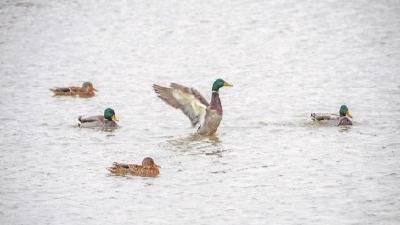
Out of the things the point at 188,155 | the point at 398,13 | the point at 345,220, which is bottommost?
the point at 345,220

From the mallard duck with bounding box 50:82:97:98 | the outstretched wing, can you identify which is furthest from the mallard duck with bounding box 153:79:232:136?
the mallard duck with bounding box 50:82:97:98

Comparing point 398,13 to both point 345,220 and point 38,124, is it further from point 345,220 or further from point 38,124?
point 345,220

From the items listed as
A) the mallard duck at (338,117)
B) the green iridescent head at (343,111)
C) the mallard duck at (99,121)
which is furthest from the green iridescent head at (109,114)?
the green iridescent head at (343,111)

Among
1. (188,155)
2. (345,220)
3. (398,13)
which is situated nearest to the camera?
(345,220)

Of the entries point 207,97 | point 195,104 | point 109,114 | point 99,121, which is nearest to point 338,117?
point 195,104

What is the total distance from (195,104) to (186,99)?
0.21m

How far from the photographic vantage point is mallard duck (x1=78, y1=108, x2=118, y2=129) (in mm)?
16594

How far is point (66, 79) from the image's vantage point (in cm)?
2166

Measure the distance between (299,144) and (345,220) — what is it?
4.22 metres

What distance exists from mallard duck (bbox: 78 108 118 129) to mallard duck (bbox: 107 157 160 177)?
11.7ft

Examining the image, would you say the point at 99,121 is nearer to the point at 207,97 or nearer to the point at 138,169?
the point at 207,97

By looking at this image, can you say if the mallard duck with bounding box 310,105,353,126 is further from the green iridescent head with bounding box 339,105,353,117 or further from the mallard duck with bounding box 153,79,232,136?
the mallard duck with bounding box 153,79,232,136

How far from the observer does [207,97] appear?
63.5 ft

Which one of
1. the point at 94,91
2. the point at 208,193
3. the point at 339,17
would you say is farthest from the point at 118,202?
the point at 339,17
